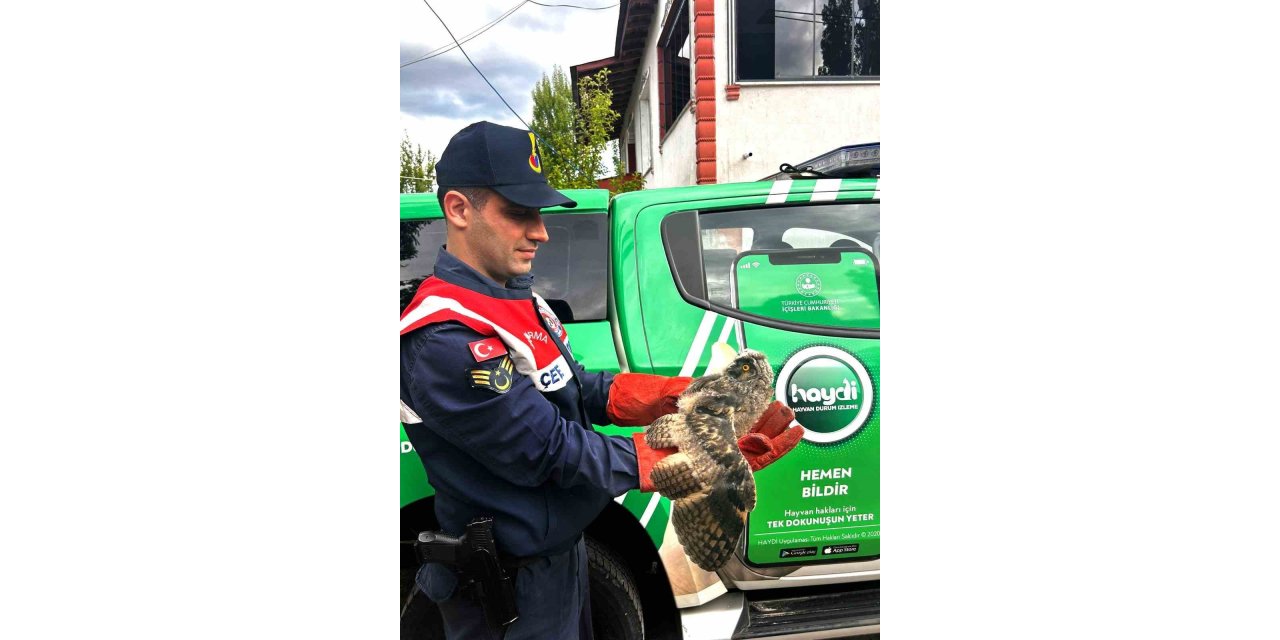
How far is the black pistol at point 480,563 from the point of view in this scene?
1.08 metres

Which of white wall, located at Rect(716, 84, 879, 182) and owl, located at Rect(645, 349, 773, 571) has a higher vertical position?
white wall, located at Rect(716, 84, 879, 182)

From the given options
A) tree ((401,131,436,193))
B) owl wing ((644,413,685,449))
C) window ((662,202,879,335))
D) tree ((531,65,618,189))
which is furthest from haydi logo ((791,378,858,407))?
tree ((401,131,436,193))

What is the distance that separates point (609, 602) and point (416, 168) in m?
1.07

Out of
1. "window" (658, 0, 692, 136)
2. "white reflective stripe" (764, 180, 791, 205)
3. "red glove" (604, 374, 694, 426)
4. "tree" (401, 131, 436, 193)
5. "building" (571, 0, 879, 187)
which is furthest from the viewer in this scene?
"white reflective stripe" (764, 180, 791, 205)

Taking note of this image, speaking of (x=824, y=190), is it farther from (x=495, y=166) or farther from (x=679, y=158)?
(x=495, y=166)

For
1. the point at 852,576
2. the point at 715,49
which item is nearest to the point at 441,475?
the point at 852,576

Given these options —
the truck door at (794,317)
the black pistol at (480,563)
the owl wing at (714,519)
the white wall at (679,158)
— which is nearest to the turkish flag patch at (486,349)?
the black pistol at (480,563)

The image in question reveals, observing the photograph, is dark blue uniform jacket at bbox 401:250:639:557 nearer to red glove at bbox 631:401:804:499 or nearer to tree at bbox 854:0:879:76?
red glove at bbox 631:401:804:499

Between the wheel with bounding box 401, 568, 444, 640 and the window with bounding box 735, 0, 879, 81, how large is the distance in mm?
1548

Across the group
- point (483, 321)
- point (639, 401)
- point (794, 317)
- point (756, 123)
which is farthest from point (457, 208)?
point (756, 123)

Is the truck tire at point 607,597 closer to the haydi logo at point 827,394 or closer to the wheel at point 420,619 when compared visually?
the wheel at point 420,619

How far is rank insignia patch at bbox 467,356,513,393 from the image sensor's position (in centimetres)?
98
